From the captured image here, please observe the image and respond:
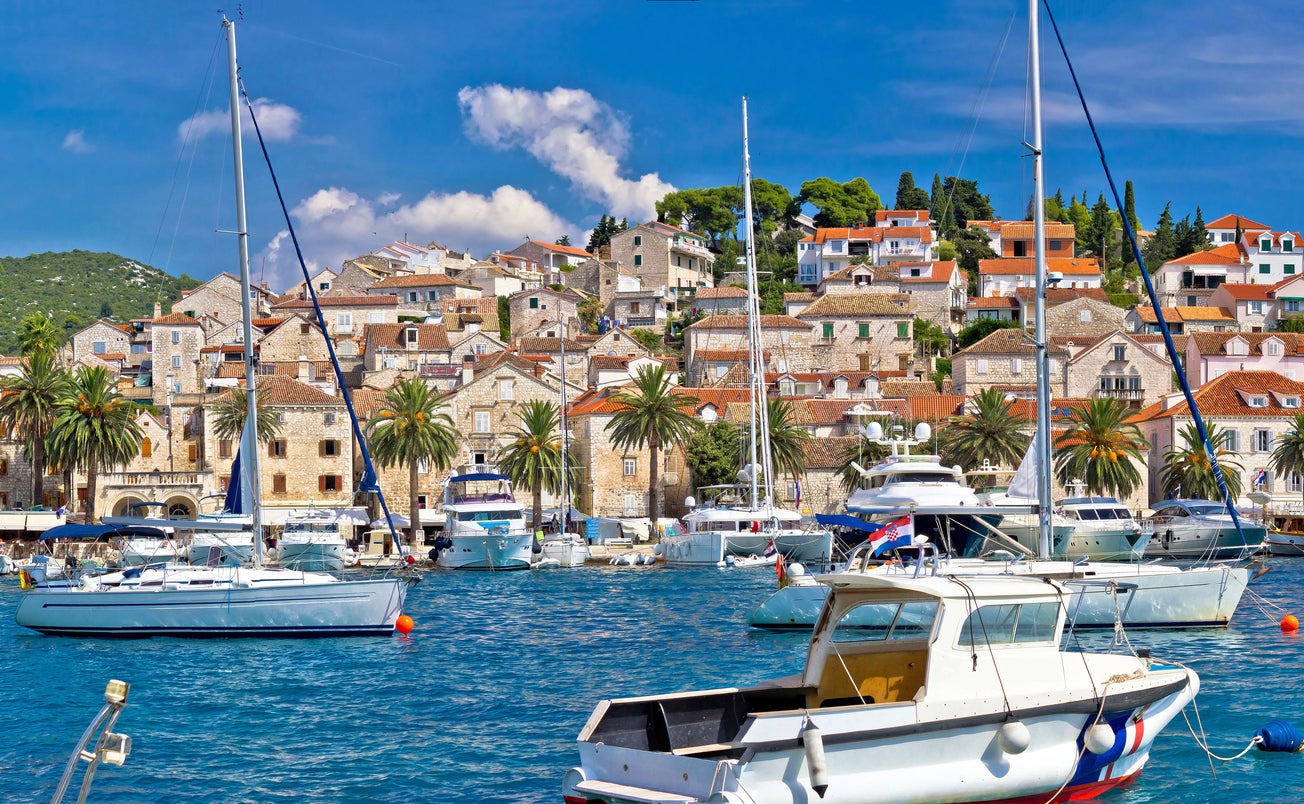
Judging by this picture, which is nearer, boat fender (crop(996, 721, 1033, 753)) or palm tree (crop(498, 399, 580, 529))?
boat fender (crop(996, 721, 1033, 753))

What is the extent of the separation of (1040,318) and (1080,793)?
1428 cm

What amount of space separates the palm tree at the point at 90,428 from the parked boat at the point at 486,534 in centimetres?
1749

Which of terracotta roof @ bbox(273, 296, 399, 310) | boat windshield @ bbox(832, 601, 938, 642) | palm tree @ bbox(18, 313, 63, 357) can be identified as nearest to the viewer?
boat windshield @ bbox(832, 601, 938, 642)

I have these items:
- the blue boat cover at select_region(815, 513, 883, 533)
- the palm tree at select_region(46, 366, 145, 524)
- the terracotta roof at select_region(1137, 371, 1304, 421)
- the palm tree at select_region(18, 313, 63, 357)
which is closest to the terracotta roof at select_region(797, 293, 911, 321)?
the terracotta roof at select_region(1137, 371, 1304, 421)

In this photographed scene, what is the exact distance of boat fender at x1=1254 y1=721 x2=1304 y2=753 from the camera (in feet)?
66.2

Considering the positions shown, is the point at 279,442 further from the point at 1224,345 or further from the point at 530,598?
the point at 1224,345

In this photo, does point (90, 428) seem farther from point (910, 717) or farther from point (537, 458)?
point (910, 717)

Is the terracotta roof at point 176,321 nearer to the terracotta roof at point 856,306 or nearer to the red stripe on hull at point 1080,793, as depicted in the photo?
the terracotta roof at point 856,306

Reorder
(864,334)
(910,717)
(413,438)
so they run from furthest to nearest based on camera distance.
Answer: (864,334)
(413,438)
(910,717)

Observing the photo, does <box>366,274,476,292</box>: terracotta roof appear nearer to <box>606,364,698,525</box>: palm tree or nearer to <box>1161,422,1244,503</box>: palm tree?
<box>606,364,698,525</box>: palm tree

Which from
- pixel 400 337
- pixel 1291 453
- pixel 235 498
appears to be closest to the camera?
pixel 235 498

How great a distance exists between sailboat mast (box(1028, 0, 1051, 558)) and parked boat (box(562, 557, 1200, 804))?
34.8ft

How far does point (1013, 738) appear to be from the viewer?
15.2 m

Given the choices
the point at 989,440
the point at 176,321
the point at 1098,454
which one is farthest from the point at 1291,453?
the point at 176,321
